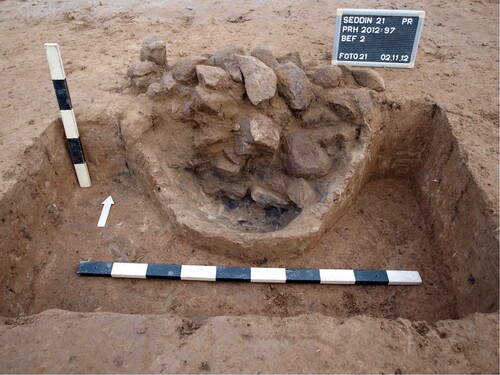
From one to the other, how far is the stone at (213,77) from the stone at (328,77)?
802mm

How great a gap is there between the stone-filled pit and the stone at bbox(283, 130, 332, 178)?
11mm

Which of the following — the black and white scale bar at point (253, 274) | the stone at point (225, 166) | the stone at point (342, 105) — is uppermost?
the stone at point (342, 105)

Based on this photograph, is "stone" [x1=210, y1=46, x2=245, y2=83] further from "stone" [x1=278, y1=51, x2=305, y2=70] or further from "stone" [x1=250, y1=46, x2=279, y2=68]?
"stone" [x1=278, y1=51, x2=305, y2=70]

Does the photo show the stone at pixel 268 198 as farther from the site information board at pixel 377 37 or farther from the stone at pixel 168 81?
the site information board at pixel 377 37

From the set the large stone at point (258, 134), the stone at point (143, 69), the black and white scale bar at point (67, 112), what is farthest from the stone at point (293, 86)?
the black and white scale bar at point (67, 112)

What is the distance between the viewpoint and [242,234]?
295cm

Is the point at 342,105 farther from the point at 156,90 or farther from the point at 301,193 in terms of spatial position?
the point at 156,90

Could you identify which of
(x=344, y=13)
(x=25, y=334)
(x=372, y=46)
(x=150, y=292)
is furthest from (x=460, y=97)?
(x=25, y=334)

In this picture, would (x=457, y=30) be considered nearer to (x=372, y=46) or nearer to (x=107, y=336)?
(x=372, y=46)

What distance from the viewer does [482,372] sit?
6.14ft

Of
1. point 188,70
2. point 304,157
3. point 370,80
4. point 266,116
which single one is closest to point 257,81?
point 266,116

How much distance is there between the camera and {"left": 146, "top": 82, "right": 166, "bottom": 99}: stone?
11.0 ft

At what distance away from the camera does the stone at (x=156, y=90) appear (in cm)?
336

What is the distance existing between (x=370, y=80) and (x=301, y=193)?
46.1 inches
